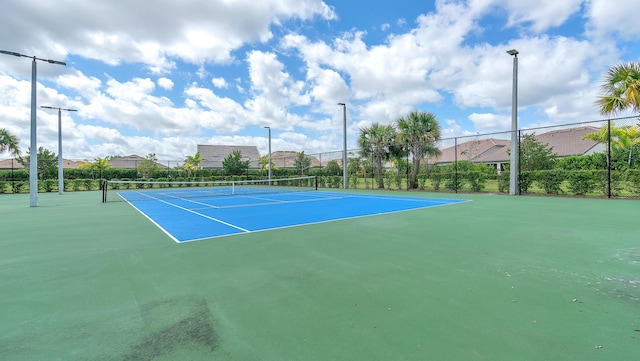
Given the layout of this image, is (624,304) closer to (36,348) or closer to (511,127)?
(36,348)

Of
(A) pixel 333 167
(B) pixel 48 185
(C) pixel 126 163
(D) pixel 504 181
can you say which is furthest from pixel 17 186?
(C) pixel 126 163

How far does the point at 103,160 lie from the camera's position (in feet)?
106

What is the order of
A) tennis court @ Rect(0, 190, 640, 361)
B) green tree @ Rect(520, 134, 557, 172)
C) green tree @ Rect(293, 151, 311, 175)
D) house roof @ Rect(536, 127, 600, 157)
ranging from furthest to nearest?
green tree @ Rect(293, 151, 311, 175) < house roof @ Rect(536, 127, 600, 157) < green tree @ Rect(520, 134, 557, 172) < tennis court @ Rect(0, 190, 640, 361)

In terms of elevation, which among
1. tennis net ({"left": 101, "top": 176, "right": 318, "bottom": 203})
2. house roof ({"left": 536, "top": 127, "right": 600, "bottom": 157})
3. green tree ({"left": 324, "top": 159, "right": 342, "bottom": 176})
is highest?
house roof ({"left": 536, "top": 127, "right": 600, "bottom": 157})

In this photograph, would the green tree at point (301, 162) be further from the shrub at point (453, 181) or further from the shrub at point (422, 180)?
the shrub at point (453, 181)

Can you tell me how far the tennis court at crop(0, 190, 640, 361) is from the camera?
2064 mm

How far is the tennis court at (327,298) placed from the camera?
6.77 feet

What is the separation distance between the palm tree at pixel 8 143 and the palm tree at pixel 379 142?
30804 millimetres

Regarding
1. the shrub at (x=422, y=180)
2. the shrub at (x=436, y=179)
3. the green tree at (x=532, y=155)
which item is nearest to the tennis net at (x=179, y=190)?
the shrub at (x=422, y=180)

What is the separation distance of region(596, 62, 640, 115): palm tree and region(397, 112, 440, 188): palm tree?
381 inches

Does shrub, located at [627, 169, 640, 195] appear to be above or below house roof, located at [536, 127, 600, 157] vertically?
below

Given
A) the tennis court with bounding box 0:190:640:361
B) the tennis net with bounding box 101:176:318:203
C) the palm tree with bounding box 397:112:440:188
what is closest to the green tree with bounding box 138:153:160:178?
the tennis net with bounding box 101:176:318:203

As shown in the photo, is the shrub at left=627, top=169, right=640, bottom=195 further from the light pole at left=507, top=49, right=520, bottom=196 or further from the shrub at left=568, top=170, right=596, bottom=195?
the light pole at left=507, top=49, right=520, bottom=196

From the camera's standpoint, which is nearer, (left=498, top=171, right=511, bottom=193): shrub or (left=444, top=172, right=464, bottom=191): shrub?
(left=498, top=171, right=511, bottom=193): shrub
